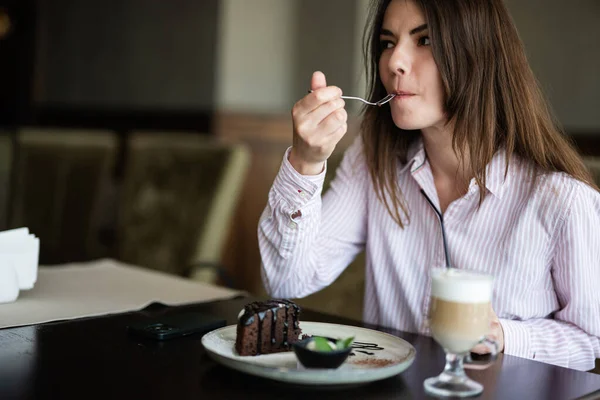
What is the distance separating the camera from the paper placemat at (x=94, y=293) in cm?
129

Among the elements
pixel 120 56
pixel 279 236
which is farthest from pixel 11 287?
pixel 120 56

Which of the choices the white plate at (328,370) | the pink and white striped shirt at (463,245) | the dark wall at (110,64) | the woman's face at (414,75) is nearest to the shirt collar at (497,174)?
the pink and white striped shirt at (463,245)

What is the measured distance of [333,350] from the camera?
0.90 m

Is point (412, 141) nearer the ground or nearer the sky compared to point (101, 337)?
nearer the sky

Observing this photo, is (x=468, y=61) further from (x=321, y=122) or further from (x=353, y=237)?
(x=353, y=237)

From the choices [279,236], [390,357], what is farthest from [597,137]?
[390,357]

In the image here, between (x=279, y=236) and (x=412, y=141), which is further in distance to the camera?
(x=412, y=141)

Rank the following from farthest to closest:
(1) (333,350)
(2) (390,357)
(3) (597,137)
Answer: (3) (597,137) → (2) (390,357) → (1) (333,350)

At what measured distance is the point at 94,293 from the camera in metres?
1.48

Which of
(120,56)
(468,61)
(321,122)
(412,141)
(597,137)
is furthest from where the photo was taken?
(120,56)

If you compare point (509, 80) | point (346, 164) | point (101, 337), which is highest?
point (509, 80)

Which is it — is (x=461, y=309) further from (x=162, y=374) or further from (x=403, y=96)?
(x=403, y=96)

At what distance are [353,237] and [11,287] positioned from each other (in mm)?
715

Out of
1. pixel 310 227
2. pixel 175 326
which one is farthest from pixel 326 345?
pixel 310 227
